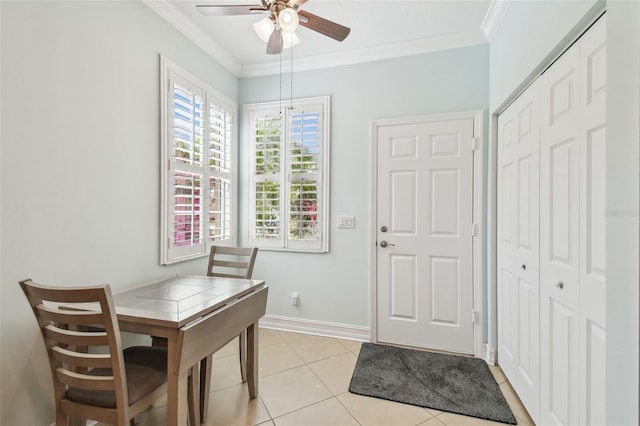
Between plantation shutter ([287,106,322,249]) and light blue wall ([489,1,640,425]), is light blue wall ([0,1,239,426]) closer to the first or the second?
plantation shutter ([287,106,322,249])

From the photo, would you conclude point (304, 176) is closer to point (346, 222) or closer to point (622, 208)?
point (346, 222)

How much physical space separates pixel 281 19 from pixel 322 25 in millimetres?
300

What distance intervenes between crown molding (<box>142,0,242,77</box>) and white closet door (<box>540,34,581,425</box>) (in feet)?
8.22

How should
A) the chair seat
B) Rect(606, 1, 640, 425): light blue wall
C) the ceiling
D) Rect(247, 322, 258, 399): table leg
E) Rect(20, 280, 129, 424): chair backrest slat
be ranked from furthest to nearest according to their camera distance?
the ceiling, Rect(247, 322, 258, 399): table leg, the chair seat, Rect(20, 280, 129, 424): chair backrest slat, Rect(606, 1, 640, 425): light blue wall

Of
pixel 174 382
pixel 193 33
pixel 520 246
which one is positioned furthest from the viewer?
pixel 193 33

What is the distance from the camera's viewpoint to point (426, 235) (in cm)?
266

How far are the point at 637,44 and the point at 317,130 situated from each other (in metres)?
2.35

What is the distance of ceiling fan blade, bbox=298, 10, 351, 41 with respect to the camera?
5.36 ft

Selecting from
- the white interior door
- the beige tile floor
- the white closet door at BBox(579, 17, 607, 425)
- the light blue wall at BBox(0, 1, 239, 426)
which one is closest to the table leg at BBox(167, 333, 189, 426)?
the beige tile floor

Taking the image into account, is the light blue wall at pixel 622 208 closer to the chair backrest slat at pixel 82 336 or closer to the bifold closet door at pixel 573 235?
the bifold closet door at pixel 573 235

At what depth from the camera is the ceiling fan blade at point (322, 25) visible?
5.36 feet

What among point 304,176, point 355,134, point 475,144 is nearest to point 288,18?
point 355,134

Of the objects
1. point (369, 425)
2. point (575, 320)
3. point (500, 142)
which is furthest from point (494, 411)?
point (500, 142)

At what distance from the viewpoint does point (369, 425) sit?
5.63 ft
